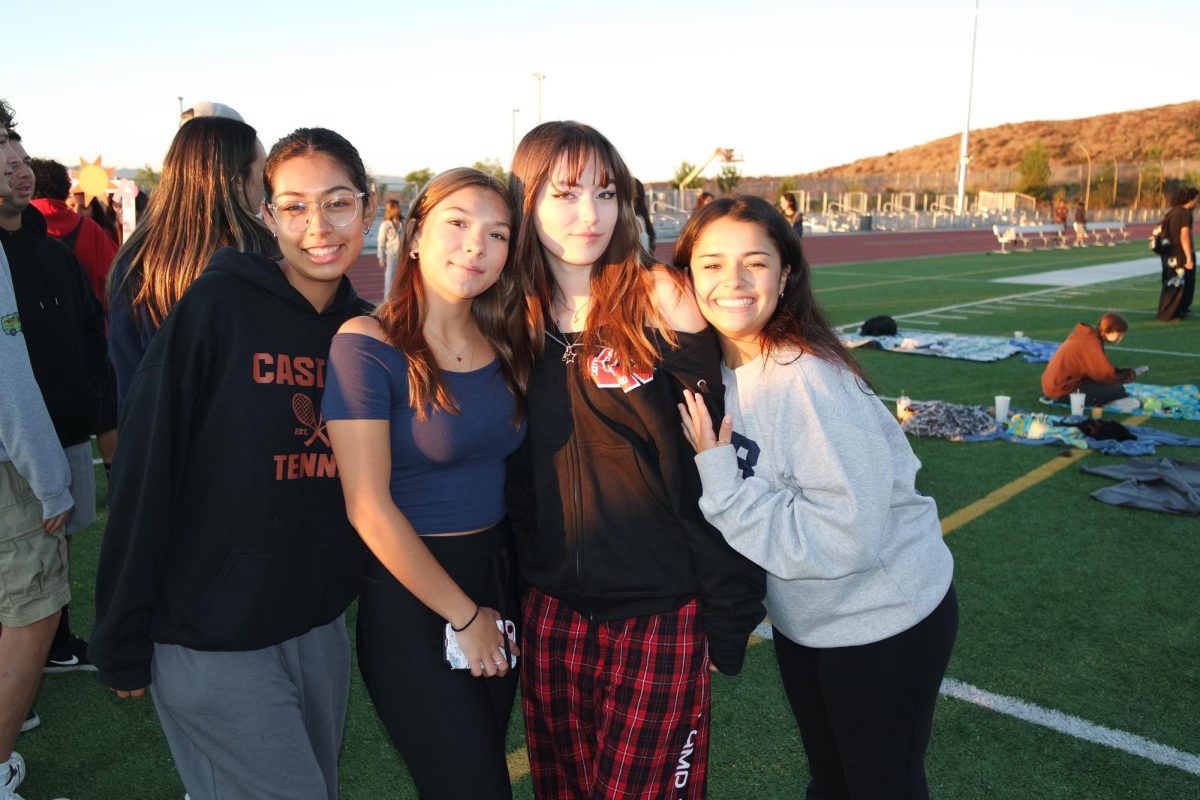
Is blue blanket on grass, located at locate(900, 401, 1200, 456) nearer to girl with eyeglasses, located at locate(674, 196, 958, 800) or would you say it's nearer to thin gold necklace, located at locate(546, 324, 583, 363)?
girl with eyeglasses, located at locate(674, 196, 958, 800)

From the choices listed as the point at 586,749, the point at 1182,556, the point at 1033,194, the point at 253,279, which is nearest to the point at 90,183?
the point at 253,279

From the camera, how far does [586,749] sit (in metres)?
2.10

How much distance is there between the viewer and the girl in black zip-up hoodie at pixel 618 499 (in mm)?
1956

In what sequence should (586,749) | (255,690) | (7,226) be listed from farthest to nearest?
(7,226) → (586,749) → (255,690)

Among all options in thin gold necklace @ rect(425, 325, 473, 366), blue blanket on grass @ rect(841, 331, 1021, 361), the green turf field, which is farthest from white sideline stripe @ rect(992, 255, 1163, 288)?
thin gold necklace @ rect(425, 325, 473, 366)

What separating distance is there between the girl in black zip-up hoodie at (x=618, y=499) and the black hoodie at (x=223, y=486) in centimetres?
50

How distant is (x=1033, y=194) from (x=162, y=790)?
3669 inches

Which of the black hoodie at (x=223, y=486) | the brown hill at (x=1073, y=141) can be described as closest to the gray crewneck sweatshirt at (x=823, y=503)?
the black hoodie at (x=223, y=486)

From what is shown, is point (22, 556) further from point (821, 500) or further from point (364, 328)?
point (821, 500)

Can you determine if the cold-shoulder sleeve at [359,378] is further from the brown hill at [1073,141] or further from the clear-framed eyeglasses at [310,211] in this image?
the brown hill at [1073,141]

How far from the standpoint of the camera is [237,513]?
6.02 feet

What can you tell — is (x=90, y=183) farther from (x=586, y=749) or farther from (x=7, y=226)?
(x=586, y=749)

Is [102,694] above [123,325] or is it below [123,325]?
below

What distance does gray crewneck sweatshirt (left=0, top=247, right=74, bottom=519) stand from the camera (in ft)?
8.25
